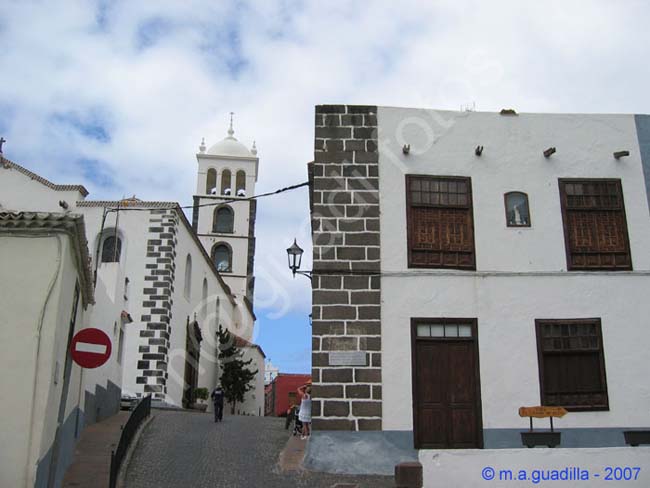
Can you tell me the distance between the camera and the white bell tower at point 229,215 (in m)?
42.2

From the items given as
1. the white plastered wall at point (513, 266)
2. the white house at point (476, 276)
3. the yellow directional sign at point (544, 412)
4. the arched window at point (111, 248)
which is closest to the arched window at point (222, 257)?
the arched window at point (111, 248)

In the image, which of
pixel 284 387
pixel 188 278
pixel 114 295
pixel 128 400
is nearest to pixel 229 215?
pixel 284 387

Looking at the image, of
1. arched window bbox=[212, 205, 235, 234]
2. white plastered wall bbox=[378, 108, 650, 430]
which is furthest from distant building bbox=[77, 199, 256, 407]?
arched window bbox=[212, 205, 235, 234]

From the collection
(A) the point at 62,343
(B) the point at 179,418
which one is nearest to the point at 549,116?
(A) the point at 62,343

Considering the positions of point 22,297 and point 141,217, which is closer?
point 22,297

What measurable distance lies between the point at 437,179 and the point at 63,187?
14289 mm

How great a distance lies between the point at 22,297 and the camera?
908cm

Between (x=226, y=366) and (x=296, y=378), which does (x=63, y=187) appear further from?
(x=296, y=378)

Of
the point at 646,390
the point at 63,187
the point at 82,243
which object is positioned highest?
the point at 63,187

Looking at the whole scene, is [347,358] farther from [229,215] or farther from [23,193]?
[229,215]

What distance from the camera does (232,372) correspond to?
3353 cm

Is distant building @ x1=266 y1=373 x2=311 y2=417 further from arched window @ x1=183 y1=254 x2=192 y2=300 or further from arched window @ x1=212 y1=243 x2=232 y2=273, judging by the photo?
arched window @ x1=183 y1=254 x2=192 y2=300

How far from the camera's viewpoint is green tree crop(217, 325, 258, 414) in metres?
33.2

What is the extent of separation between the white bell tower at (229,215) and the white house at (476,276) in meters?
29.2
